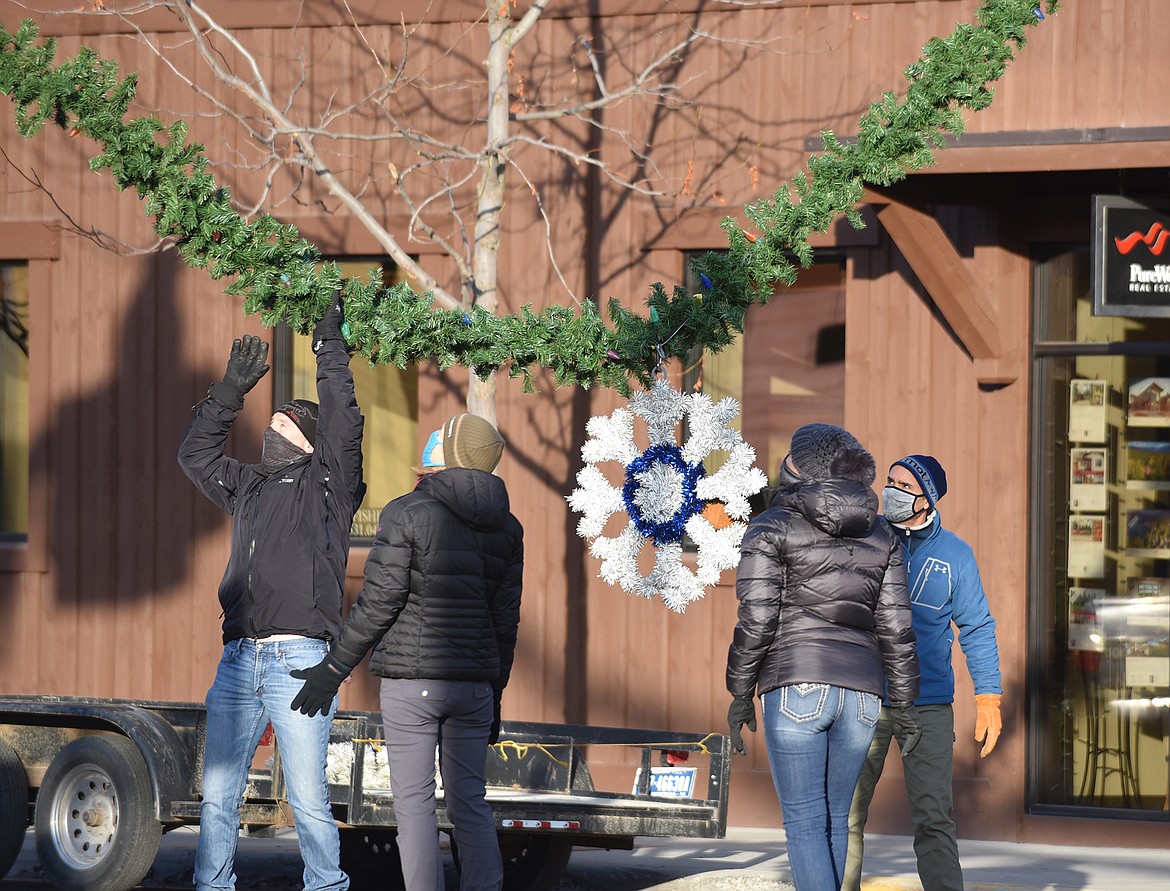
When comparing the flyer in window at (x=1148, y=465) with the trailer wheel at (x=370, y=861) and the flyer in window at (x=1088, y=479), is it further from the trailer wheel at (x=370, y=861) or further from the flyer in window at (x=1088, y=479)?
the trailer wheel at (x=370, y=861)

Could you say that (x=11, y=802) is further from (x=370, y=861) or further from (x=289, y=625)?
(x=289, y=625)

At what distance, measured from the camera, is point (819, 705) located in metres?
5.28

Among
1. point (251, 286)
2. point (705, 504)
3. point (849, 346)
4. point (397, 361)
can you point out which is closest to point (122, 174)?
point (251, 286)

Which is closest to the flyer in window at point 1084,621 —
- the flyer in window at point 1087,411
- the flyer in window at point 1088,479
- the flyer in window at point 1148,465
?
the flyer in window at point 1088,479

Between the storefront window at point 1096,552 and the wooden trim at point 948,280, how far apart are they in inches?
15.8

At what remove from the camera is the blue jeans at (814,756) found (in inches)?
208

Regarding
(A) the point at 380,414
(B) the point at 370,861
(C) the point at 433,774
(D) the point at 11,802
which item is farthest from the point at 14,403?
(C) the point at 433,774

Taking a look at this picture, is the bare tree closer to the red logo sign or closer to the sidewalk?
the red logo sign

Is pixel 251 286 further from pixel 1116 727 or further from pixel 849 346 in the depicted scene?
pixel 1116 727

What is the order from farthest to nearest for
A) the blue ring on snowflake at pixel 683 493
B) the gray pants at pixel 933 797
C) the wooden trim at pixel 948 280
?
the wooden trim at pixel 948 280 → the blue ring on snowflake at pixel 683 493 → the gray pants at pixel 933 797

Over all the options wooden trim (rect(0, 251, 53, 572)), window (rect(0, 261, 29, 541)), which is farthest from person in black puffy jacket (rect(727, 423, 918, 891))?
window (rect(0, 261, 29, 541))

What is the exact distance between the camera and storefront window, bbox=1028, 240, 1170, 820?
374 inches

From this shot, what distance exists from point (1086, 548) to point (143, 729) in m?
5.47

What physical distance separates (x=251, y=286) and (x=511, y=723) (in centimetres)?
247
